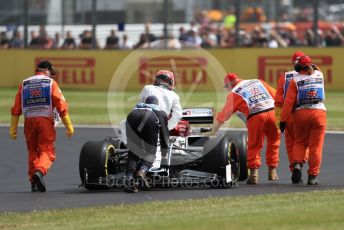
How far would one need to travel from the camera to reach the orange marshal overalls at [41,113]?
1383 cm

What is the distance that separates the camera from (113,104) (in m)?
29.4

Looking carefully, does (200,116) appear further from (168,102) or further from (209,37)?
(209,37)

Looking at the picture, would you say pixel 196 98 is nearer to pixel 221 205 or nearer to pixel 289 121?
pixel 289 121

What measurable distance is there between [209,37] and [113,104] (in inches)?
254

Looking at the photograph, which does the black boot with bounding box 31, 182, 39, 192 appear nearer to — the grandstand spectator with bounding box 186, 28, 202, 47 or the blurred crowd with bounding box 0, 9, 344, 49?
the blurred crowd with bounding box 0, 9, 344, 49

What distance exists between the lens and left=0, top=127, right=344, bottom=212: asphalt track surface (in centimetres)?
1267

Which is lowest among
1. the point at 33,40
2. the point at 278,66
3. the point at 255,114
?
the point at 278,66

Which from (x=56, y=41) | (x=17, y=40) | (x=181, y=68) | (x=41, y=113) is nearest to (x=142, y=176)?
(x=41, y=113)

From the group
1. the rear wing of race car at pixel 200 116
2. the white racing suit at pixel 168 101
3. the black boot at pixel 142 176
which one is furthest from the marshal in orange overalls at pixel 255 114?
the black boot at pixel 142 176

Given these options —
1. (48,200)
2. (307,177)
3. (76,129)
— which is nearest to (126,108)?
(76,129)

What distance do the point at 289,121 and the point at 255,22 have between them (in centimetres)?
1968

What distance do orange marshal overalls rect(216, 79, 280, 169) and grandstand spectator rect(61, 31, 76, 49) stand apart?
2019 centimetres

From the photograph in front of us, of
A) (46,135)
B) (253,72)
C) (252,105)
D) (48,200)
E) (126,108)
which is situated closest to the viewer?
(48,200)

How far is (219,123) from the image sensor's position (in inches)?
583
